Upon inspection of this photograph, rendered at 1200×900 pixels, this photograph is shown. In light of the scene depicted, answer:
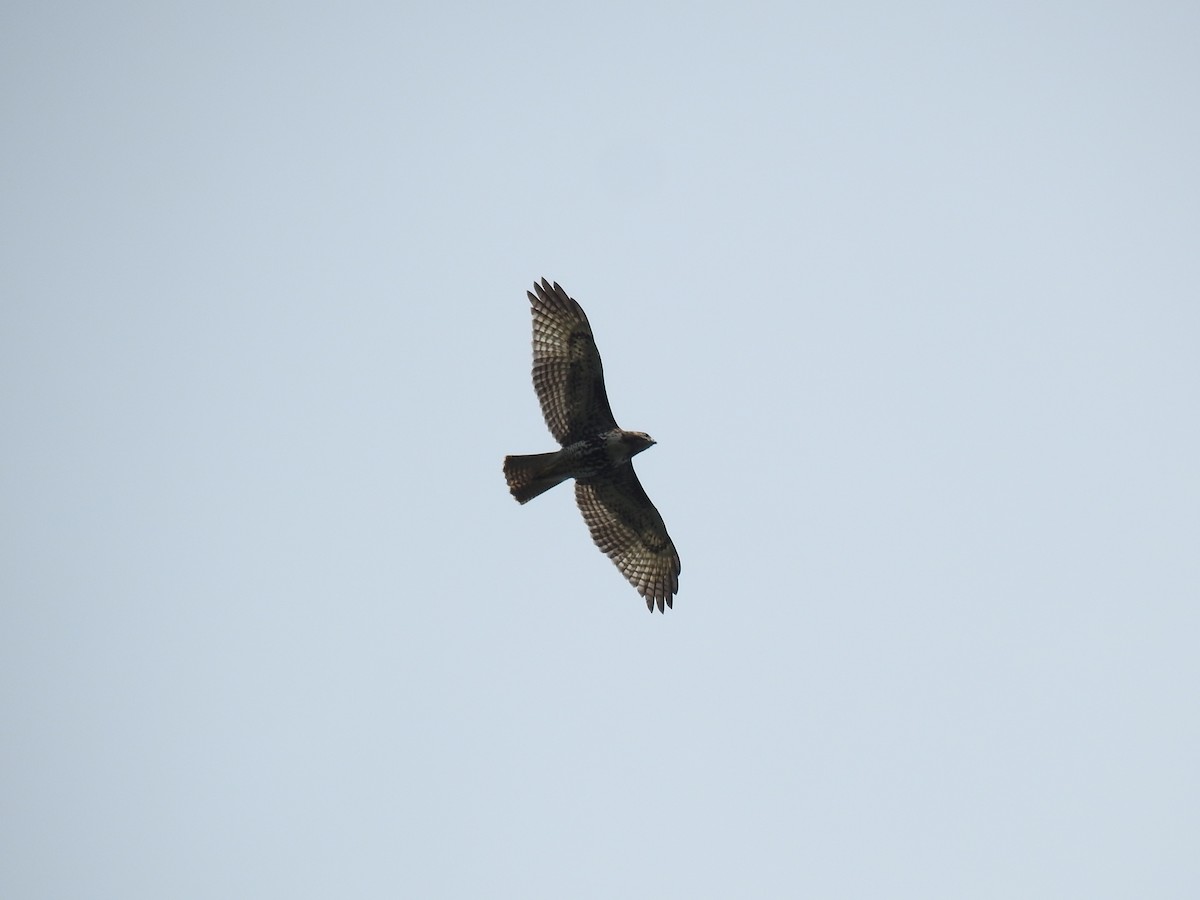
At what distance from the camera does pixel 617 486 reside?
1761cm

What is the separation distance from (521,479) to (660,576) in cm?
313

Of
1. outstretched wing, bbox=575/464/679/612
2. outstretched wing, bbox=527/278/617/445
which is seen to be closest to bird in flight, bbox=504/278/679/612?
outstretched wing, bbox=527/278/617/445

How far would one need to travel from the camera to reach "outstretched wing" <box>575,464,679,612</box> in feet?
58.4

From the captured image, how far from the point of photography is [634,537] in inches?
719

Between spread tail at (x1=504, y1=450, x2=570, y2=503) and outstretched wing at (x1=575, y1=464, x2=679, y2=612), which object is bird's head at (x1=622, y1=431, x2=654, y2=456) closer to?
spread tail at (x1=504, y1=450, x2=570, y2=503)

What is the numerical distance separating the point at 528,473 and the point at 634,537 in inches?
100

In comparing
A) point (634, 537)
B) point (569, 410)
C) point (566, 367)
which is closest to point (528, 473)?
point (569, 410)

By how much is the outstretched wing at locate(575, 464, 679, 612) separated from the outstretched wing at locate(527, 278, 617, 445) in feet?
4.24

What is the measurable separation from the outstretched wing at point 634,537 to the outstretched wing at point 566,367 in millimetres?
1294

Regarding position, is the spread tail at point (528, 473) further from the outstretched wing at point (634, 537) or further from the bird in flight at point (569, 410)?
the outstretched wing at point (634, 537)

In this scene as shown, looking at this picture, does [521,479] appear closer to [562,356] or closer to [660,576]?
A: [562,356]

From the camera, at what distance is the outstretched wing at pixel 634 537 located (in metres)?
17.8

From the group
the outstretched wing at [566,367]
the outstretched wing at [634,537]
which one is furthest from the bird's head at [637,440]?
the outstretched wing at [634,537]

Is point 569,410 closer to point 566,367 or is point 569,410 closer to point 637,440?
point 566,367
